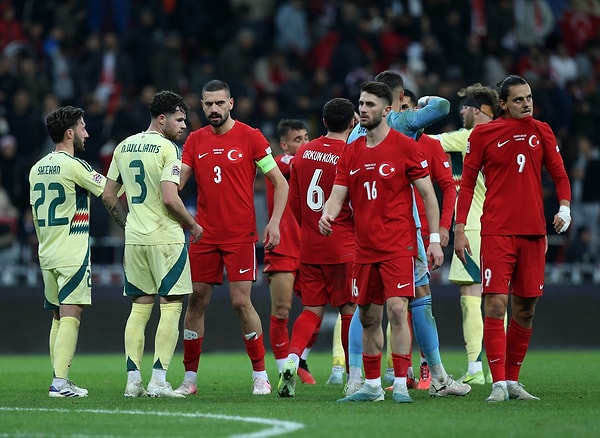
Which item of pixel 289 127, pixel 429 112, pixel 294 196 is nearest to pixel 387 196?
pixel 429 112

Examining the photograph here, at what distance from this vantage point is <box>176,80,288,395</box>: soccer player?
11070 mm

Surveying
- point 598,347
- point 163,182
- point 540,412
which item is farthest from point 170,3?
point 540,412

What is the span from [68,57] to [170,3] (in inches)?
105

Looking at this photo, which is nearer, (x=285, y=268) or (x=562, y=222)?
(x=562, y=222)

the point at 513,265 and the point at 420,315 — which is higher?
the point at 513,265

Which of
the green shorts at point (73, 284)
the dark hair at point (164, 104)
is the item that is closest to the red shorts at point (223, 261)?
the green shorts at point (73, 284)

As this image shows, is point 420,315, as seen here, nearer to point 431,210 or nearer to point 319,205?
point 431,210

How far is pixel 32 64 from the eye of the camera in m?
21.8

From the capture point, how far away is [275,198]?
1116 centimetres

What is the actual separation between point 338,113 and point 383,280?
2183 mm

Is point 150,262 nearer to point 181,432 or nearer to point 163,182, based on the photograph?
point 163,182

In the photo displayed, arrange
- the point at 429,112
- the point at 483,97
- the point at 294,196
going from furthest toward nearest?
the point at 483,97
the point at 294,196
the point at 429,112

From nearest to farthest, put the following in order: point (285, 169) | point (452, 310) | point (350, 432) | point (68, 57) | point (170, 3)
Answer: point (350, 432) < point (285, 169) < point (452, 310) < point (68, 57) < point (170, 3)

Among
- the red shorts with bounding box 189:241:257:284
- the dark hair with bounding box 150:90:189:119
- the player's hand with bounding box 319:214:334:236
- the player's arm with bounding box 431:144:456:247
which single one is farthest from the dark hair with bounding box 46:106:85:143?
the player's arm with bounding box 431:144:456:247
